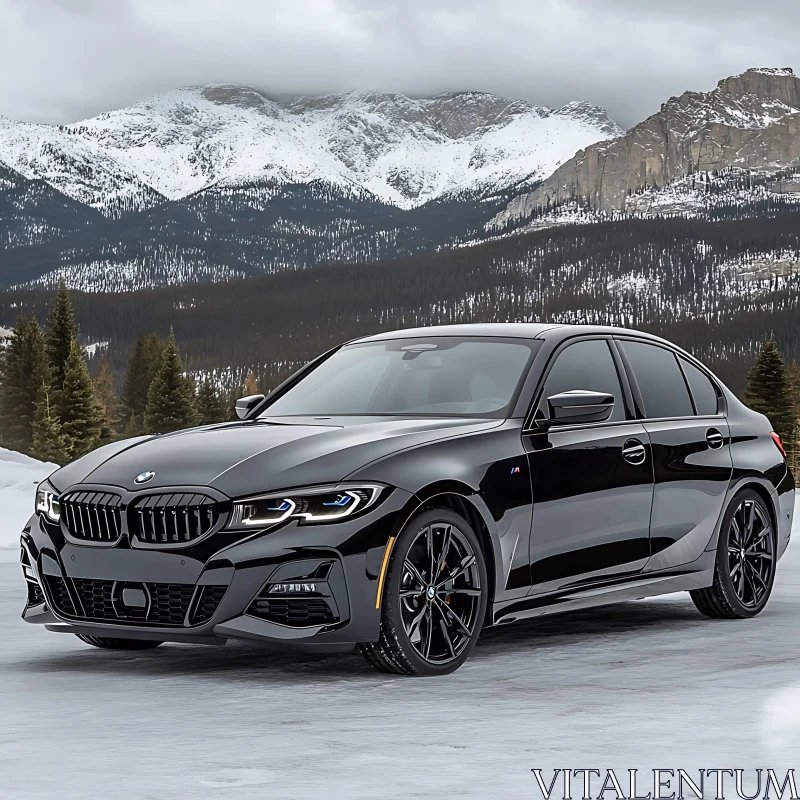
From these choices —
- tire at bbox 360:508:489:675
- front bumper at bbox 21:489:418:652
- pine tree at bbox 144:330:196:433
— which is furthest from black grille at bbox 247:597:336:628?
pine tree at bbox 144:330:196:433

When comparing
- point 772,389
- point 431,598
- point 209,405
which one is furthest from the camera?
point 209,405

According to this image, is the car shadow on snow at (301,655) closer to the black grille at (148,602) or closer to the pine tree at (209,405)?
the black grille at (148,602)

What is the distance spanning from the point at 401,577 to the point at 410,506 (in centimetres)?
31

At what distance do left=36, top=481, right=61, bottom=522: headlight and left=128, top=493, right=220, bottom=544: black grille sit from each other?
56cm

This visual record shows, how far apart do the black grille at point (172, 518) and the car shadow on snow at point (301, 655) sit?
70cm

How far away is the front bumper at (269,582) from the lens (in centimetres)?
626

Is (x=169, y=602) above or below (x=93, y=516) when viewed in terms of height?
below

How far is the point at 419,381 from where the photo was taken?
25.9 ft

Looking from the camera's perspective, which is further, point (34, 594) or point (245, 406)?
point (245, 406)

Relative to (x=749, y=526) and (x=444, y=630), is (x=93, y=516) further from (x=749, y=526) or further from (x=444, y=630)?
(x=749, y=526)

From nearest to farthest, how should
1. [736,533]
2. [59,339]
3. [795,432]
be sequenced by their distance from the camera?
1. [736,533]
2. [795,432]
3. [59,339]

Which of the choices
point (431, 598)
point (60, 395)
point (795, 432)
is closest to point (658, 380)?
point (431, 598)

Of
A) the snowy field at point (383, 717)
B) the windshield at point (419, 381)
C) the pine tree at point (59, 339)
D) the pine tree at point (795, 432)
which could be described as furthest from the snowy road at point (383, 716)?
the pine tree at point (59, 339)

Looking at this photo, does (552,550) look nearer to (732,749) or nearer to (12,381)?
(732,749)
